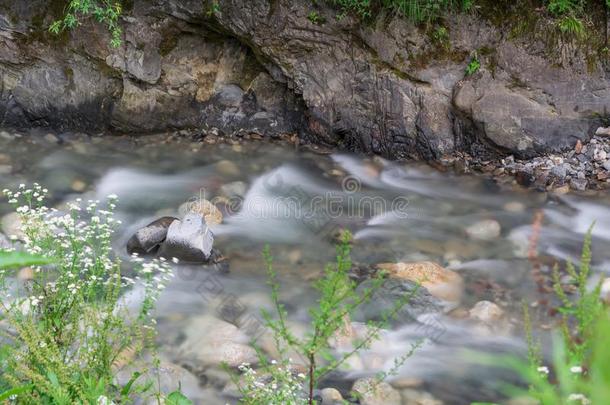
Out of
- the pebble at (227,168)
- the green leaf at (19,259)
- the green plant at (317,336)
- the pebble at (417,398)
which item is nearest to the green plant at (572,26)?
the pebble at (227,168)

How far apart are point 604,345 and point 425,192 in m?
4.45

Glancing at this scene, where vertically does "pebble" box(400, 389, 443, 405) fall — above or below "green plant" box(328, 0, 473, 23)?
below

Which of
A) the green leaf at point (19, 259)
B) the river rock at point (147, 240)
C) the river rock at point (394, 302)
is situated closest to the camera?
the green leaf at point (19, 259)

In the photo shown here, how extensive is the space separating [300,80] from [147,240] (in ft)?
7.71

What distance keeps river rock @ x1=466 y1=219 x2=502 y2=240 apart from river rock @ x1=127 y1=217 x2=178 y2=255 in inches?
86.1

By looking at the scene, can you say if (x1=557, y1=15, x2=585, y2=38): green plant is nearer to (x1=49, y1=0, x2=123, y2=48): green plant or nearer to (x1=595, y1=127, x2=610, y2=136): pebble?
(x1=595, y1=127, x2=610, y2=136): pebble

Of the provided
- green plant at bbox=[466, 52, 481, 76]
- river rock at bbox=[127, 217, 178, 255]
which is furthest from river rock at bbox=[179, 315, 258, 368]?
green plant at bbox=[466, 52, 481, 76]

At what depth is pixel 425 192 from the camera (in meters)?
5.44

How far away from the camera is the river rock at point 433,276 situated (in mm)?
4039

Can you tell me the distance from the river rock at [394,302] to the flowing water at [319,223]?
0.06 metres

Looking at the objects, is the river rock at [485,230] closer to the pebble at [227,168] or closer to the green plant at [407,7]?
the green plant at [407,7]

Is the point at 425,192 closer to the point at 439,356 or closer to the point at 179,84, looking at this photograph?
the point at 439,356

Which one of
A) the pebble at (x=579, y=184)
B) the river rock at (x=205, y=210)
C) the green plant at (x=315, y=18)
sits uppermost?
the green plant at (x=315, y=18)

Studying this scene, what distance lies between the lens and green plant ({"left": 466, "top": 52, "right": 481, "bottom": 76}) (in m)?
5.61
